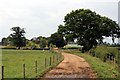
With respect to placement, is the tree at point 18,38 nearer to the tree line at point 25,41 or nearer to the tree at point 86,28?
the tree line at point 25,41

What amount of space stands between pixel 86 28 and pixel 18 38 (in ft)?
254

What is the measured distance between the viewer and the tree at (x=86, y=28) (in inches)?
3221

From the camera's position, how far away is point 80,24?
8212 centimetres

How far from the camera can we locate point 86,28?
82.5 metres

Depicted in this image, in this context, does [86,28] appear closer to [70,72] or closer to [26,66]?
[26,66]

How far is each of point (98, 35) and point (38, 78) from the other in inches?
2426

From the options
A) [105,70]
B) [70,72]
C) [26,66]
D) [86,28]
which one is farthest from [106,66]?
[86,28]

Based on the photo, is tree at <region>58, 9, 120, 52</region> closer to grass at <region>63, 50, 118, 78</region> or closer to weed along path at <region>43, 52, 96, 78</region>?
grass at <region>63, 50, 118, 78</region>

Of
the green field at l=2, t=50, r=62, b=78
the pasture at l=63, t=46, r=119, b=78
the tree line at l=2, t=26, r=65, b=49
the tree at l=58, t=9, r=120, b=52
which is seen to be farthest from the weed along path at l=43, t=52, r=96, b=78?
the tree line at l=2, t=26, r=65, b=49

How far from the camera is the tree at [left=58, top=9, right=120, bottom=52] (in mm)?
81812

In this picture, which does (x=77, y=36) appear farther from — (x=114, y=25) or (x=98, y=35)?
(x=114, y=25)

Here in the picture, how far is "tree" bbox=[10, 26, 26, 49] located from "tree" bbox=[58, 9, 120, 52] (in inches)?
2700

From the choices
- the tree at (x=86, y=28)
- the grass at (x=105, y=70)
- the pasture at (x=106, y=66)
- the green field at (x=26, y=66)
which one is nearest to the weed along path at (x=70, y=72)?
the grass at (x=105, y=70)

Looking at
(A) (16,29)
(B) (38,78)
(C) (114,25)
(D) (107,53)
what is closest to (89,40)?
(C) (114,25)
